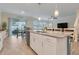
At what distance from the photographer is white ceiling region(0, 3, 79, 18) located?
4.86 feet

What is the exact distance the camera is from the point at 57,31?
1718mm

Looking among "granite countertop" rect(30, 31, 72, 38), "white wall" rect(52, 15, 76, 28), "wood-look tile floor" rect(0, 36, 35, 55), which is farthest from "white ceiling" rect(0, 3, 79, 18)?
"wood-look tile floor" rect(0, 36, 35, 55)

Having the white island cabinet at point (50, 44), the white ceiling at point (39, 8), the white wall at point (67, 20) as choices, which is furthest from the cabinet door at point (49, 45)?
the white ceiling at point (39, 8)

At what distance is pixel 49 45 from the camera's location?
64.8 inches

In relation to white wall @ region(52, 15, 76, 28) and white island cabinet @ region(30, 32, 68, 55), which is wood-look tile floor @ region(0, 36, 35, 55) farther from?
white wall @ region(52, 15, 76, 28)

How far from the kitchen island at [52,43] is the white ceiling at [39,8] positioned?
0.30 m

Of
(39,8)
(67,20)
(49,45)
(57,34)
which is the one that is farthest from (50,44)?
(39,8)

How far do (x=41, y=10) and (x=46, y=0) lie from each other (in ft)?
0.75

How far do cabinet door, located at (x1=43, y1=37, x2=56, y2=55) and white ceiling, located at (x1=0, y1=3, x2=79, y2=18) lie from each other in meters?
0.35

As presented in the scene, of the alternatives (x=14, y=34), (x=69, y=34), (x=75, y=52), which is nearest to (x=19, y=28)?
(x=14, y=34)

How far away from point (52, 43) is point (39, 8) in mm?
536

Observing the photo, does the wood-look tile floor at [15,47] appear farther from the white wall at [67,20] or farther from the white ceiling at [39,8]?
the white wall at [67,20]

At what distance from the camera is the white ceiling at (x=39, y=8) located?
1.48 m

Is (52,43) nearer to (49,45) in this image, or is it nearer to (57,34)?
(49,45)
